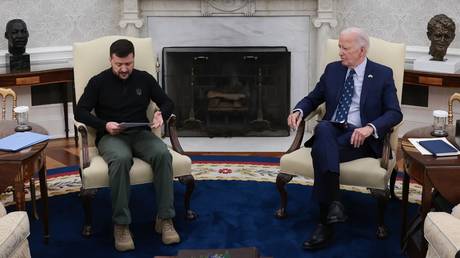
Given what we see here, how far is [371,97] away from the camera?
405cm

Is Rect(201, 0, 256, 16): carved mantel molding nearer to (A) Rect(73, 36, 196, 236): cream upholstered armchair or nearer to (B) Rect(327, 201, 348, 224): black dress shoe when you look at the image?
(A) Rect(73, 36, 196, 236): cream upholstered armchair

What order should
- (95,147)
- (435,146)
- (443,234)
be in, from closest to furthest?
(443,234)
(435,146)
(95,147)

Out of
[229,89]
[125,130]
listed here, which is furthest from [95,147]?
[229,89]

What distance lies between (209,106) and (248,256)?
3.51 m

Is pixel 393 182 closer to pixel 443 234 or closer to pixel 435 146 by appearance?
pixel 435 146

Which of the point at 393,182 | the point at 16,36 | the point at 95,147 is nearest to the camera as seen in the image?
the point at 95,147

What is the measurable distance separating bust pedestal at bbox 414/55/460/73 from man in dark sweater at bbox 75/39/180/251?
226 centimetres

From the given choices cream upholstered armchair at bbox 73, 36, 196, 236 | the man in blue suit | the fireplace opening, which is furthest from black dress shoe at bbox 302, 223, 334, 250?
the fireplace opening

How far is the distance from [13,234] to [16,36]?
9.67 feet

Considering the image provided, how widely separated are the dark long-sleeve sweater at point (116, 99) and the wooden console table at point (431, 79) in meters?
2.16

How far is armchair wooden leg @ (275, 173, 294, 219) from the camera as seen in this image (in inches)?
162

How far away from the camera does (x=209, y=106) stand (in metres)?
6.16

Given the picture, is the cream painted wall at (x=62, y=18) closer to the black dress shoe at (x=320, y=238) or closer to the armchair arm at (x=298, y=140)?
the armchair arm at (x=298, y=140)

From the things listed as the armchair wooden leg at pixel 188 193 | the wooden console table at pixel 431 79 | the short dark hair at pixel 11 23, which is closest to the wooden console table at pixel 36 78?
the short dark hair at pixel 11 23
